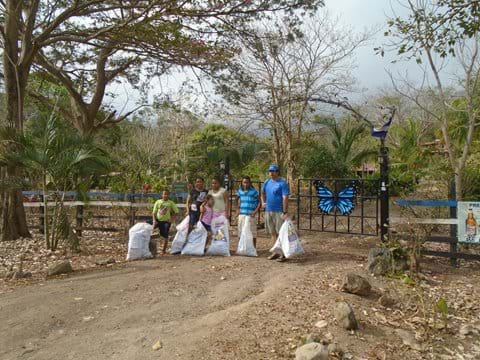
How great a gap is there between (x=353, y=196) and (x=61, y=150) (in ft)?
19.2

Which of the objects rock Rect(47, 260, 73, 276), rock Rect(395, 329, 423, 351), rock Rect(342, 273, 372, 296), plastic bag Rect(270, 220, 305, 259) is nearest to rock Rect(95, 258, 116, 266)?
rock Rect(47, 260, 73, 276)

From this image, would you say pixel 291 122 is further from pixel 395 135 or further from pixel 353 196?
pixel 353 196

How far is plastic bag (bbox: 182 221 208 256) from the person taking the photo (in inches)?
293

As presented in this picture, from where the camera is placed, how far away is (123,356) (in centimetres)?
365

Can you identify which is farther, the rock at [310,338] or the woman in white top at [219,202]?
the woman in white top at [219,202]

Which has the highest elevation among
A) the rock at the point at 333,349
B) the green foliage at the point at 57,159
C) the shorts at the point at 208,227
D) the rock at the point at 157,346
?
the green foliage at the point at 57,159

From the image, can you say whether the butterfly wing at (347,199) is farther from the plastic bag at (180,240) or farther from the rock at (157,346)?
the rock at (157,346)

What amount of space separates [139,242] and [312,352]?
15.3 feet

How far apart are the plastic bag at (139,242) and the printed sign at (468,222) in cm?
495

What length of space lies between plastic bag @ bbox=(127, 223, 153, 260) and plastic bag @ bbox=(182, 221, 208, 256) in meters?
0.67

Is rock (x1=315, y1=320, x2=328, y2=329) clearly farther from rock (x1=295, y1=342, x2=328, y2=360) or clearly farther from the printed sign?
the printed sign

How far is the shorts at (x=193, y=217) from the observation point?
7.70 metres

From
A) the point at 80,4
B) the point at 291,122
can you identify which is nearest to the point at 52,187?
the point at 80,4

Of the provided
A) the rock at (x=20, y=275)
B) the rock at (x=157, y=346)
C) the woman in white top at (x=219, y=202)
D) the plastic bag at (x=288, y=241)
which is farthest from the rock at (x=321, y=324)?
the rock at (x=20, y=275)
